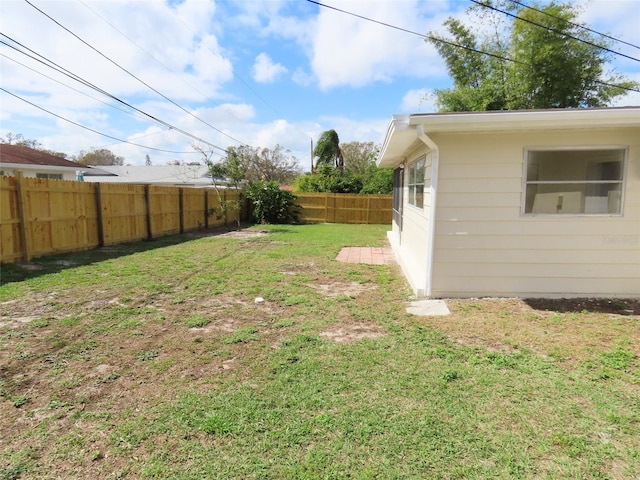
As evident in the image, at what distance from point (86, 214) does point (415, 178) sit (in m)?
7.43

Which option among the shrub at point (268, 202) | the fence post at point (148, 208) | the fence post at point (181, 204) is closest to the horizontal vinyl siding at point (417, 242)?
the fence post at point (148, 208)

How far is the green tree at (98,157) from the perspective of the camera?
46531 millimetres

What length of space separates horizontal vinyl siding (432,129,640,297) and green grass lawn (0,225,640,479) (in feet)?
1.79

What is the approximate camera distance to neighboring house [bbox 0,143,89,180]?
14234 mm

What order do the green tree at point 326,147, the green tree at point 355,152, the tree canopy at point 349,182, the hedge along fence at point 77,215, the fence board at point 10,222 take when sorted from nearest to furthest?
the fence board at point 10,222 < the hedge along fence at point 77,215 < the tree canopy at point 349,182 < the green tree at point 326,147 < the green tree at point 355,152

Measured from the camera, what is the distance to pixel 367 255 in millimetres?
8867

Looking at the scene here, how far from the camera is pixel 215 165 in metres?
14.7

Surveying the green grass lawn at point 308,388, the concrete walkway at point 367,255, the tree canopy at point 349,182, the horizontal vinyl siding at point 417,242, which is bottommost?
the green grass lawn at point 308,388

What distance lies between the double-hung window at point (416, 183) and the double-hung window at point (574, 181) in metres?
1.65

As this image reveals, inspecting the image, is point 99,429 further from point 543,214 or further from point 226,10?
point 226,10

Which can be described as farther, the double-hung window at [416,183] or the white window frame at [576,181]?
the double-hung window at [416,183]

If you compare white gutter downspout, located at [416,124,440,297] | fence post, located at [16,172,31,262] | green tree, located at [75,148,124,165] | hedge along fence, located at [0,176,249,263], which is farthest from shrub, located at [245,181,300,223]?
green tree, located at [75,148,124,165]

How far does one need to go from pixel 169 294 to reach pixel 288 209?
41.7 ft

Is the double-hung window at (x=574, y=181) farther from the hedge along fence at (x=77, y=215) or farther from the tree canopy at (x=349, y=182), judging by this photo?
the tree canopy at (x=349, y=182)
